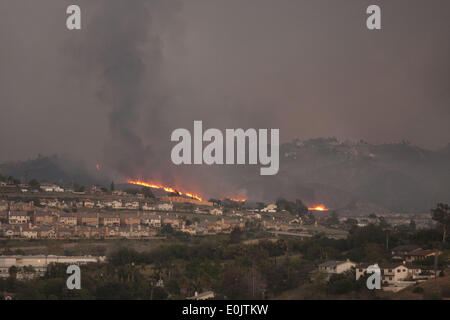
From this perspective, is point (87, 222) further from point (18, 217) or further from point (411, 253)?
point (411, 253)

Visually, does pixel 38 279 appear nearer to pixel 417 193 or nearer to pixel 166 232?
pixel 166 232

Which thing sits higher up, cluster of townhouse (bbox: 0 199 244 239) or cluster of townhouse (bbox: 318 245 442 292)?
cluster of townhouse (bbox: 318 245 442 292)

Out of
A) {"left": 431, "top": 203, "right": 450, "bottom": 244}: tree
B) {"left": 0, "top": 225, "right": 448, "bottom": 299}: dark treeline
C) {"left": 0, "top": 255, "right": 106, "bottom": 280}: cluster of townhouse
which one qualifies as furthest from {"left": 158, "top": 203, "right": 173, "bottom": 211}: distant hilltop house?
{"left": 431, "top": 203, "right": 450, "bottom": 244}: tree

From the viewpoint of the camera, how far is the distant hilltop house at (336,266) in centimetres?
3909

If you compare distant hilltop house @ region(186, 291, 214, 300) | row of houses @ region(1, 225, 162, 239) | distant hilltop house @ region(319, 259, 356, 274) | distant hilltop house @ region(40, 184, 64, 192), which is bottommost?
row of houses @ region(1, 225, 162, 239)

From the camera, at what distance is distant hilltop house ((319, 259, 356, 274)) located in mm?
39094

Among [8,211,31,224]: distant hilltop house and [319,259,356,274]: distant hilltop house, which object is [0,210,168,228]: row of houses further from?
[319,259,356,274]: distant hilltop house

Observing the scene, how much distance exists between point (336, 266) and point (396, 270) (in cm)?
388

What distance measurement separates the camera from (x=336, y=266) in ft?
129

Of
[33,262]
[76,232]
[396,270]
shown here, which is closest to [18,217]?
[76,232]

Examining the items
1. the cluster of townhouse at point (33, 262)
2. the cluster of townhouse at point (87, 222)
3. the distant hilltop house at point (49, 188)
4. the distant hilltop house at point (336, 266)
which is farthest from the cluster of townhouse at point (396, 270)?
the distant hilltop house at point (49, 188)

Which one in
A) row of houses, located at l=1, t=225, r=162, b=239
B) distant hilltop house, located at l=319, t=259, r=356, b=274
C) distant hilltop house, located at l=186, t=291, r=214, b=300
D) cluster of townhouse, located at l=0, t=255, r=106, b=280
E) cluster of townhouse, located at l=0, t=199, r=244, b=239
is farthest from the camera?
cluster of townhouse, located at l=0, t=199, r=244, b=239
